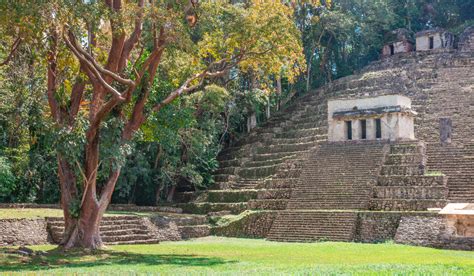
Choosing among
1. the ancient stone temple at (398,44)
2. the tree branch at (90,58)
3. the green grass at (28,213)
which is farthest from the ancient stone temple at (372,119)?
the ancient stone temple at (398,44)

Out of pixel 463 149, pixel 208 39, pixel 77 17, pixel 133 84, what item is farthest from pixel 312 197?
pixel 77 17

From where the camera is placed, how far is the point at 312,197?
26391 mm

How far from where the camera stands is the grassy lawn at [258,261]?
12.5 m

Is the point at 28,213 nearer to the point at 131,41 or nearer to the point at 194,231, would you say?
the point at 194,231

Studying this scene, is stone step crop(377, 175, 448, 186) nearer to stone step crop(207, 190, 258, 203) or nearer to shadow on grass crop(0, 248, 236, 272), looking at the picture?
stone step crop(207, 190, 258, 203)

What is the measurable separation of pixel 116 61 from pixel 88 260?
5.52m

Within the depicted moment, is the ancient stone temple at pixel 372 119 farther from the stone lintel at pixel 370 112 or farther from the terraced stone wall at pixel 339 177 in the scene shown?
the terraced stone wall at pixel 339 177

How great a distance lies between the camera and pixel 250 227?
26.4 metres

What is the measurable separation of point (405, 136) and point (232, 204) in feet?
25.2

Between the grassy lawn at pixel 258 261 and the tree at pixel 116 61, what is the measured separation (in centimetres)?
232

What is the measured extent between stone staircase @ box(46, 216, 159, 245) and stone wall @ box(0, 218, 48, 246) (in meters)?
0.32

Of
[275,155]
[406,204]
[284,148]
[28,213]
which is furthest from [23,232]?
[284,148]

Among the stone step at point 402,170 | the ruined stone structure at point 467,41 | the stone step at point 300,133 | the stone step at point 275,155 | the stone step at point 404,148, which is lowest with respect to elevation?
the stone step at point 402,170

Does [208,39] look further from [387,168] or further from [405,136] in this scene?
[405,136]
